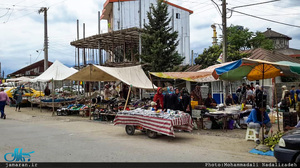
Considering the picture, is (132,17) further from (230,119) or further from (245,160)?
(245,160)

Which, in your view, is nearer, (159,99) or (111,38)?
(159,99)

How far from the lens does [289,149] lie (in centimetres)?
503

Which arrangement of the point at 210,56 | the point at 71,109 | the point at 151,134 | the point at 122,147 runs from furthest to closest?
the point at 210,56 → the point at 71,109 → the point at 151,134 → the point at 122,147

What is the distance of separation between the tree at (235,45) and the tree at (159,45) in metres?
5.61

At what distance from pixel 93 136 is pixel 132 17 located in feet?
103

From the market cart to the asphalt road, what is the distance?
340 mm

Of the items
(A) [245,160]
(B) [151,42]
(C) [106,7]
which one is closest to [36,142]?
(A) [245,160]

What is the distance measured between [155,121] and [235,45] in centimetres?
3037

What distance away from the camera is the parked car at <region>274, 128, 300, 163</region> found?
16.1 feet

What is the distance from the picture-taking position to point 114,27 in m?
38.1

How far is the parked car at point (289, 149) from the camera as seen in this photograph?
4915 mm

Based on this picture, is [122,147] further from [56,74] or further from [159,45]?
[159,45]

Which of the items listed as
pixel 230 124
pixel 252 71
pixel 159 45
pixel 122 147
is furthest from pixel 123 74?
pixel 159 45

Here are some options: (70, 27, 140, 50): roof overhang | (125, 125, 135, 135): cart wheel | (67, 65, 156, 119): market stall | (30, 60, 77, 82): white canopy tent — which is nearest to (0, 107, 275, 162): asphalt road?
(125, 125, 135, 135): cart wheel
